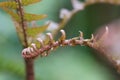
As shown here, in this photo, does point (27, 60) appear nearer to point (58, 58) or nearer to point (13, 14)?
point (13, 14)

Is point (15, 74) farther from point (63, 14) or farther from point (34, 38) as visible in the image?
point (34, 38)

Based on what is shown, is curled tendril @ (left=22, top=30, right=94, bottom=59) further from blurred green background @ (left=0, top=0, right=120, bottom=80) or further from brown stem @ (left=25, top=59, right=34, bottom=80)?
blurred green background @ (left=0, top=0, right=120, bottom=80)

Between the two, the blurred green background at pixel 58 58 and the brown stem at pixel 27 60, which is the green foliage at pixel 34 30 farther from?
the blurred green background at pixel 58 58

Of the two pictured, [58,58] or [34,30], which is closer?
[34,30]

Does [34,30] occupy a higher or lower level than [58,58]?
higher

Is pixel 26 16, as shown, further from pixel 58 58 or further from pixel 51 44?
pixel 58 58

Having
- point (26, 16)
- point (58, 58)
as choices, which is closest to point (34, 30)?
point (26, 16)

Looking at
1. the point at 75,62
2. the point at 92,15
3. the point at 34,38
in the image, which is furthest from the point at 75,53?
the point at 34,38

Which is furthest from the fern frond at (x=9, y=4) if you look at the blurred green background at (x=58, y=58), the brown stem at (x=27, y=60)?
the blurred green background at (x=58, y=58)
